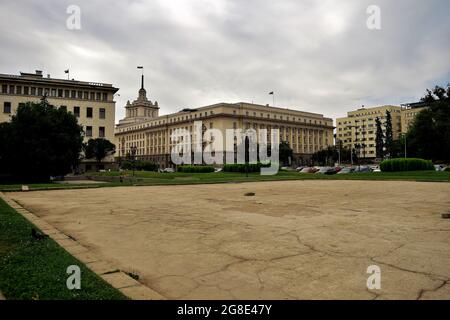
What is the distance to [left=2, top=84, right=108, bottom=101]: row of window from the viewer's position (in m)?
70.3

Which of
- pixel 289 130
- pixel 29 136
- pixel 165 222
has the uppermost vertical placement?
pixel 289 130

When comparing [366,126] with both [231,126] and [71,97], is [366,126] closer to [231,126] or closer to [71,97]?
[231,126]

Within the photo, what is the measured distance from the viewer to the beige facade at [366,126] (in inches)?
5610

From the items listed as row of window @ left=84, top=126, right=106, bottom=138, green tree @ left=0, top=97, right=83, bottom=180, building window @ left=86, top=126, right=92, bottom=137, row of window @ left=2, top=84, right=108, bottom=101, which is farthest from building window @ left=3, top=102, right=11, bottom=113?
green tree @ left=0, top=97, right=83, bottom=180

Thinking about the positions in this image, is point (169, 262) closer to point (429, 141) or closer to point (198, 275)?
point (198, 275)

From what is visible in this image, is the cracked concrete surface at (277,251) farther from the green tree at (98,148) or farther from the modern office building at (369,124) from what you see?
the modern office building at (369,124)

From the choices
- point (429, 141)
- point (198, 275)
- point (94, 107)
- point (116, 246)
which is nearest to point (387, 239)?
point (198, 275)

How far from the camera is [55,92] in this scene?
72750 millimetres

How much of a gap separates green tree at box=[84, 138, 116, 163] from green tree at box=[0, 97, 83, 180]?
2879 centimetres

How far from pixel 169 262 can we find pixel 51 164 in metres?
38.7

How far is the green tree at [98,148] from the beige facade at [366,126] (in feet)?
330

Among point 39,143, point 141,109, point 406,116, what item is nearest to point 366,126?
point 406,116

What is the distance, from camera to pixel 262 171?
5781cm

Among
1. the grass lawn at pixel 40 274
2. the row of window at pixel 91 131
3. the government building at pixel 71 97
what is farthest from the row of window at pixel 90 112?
the grass lawn at pixel 40 274
